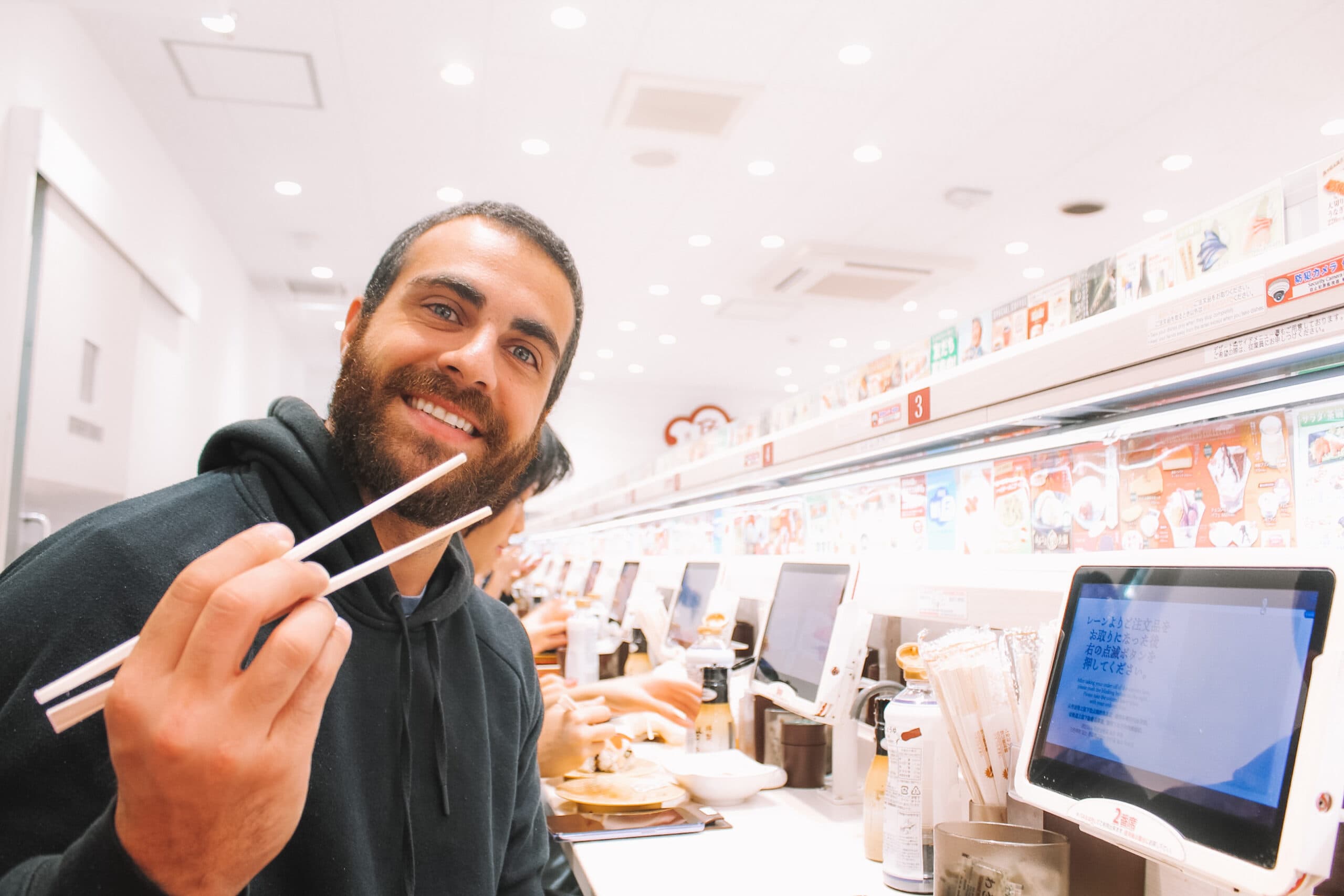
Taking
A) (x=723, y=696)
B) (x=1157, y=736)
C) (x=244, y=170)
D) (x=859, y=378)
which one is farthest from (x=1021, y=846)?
(x=244, y=170)

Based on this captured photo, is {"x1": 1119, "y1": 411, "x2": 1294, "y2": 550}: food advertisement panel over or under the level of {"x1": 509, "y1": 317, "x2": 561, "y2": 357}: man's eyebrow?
under

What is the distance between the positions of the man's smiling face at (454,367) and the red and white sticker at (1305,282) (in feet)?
A: 3.06

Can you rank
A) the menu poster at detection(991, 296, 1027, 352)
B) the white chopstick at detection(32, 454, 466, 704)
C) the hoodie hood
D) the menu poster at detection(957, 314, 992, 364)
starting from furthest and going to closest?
the menu poster at detection(957, 314, 992, 364) < the menu poster at detection(991, 296, 1027, 352) < the hoodie hood < the white chopstick at detection(32, 454, 466, 704)

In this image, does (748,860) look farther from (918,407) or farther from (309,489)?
(918,407)

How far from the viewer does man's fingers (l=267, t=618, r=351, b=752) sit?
0.55 metres

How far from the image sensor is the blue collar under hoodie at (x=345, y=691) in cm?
80

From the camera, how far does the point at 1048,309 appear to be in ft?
5.40

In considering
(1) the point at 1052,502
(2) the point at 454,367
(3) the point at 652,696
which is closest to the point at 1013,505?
(1) the point at 1052,502

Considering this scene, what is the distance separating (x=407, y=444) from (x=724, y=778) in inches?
38.5

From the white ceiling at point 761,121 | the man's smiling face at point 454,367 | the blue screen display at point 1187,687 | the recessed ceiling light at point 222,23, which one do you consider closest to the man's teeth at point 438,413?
the man's smiling face at point 454,367

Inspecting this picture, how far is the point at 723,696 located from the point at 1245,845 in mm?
1387

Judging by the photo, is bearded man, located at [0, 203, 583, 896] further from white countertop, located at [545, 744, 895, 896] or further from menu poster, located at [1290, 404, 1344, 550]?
menu poster, located at [1290, 404, 1344, 550]

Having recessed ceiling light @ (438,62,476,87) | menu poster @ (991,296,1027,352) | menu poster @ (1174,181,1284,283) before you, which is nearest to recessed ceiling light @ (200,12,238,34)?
recessed ceiling light @ (438,62,476,87)

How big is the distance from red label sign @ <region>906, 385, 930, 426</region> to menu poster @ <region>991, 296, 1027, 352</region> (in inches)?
7.1
